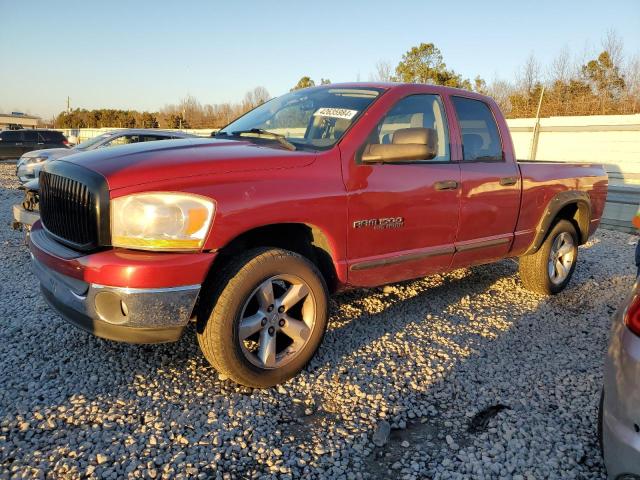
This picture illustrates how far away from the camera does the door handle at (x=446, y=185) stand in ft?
11.8

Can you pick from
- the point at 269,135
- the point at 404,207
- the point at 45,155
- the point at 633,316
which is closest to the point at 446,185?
the point at 404,207

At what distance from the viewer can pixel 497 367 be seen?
3.38 m

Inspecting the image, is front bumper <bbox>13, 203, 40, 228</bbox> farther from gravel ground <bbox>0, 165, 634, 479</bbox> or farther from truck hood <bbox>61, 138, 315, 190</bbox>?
truck hood <bbox>61, 138, 315, 190</bbox>

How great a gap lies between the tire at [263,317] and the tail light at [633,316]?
1.65 meters

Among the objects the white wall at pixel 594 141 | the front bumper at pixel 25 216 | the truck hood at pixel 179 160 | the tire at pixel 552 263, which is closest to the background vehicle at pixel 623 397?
the truck hood at pixel 179 160

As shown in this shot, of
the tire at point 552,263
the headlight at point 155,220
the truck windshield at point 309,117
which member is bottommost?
the tire at point 552,263

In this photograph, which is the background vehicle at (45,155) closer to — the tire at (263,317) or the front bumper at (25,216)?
the front bumper at (25,216)

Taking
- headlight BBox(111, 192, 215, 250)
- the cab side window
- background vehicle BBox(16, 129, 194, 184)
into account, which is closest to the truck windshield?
the cab side window

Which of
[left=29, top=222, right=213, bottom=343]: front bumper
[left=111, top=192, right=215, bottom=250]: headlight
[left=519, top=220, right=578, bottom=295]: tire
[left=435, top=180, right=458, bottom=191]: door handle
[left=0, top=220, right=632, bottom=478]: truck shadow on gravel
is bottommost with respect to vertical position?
[left=0, top=220, right=632, bottom=478]: truck shadow on gravel

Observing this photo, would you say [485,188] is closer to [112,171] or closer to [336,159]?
[336,159]

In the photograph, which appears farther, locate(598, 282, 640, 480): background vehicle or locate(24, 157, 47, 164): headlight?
locate(24, 157, 47, 164): headlight

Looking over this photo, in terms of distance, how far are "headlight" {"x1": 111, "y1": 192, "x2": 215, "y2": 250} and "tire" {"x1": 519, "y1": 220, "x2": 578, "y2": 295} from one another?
3.75 meters

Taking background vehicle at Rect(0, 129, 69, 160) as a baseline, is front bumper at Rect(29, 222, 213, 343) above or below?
below

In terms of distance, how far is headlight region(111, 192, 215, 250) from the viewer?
2.44 meters
